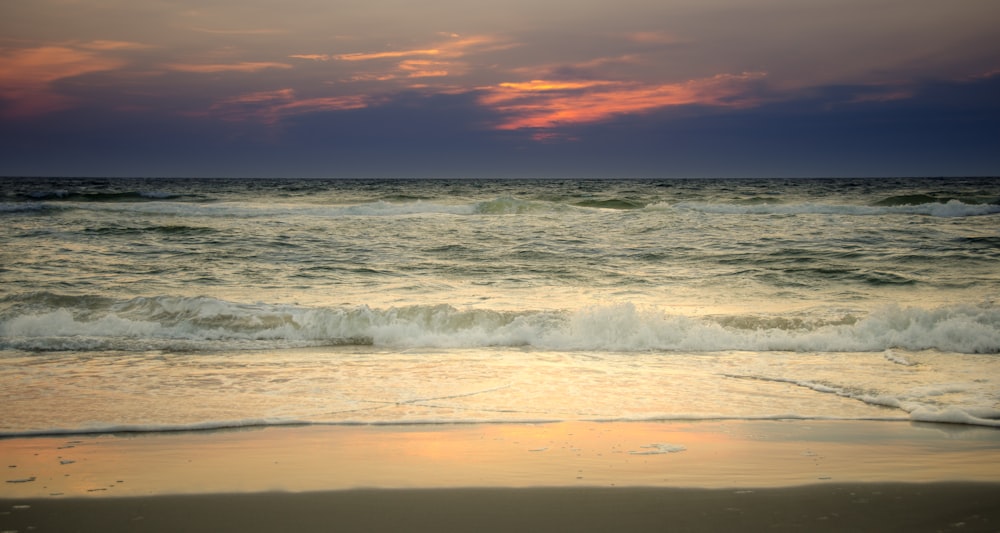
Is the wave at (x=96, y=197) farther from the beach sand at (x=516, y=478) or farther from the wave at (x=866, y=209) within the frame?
the beach sand at (x=516, y=478)

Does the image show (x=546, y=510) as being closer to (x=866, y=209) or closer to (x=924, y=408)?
(x=924, y=408)

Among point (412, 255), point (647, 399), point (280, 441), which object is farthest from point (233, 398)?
point (412, 255)

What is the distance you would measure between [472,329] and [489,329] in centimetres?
24

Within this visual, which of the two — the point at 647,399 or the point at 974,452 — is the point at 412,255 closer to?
the point at 647,399

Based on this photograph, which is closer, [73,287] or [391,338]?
[391,338]

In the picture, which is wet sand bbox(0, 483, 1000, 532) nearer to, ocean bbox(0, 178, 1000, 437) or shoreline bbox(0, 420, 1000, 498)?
shoreline bbox(0, 420, 1000, 498)

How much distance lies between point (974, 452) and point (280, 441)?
464 cm

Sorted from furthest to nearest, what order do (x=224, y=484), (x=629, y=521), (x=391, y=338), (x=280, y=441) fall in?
1. (x=391, y=338)
2. (x=280, y=441)
3. (x=224, y=484)
4. (x=629, y=521)

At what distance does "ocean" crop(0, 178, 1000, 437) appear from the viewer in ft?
19.0

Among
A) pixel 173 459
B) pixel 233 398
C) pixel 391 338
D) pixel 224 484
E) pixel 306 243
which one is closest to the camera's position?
pixel 224 484

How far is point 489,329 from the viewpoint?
9164mm

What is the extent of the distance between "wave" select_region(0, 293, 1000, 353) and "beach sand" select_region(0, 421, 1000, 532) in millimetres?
3323

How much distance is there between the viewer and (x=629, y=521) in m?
3.55

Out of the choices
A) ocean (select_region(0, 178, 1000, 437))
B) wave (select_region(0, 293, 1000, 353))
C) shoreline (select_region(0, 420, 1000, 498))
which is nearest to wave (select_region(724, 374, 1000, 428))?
ocean (select_region(0, 178, 1000, 437))
